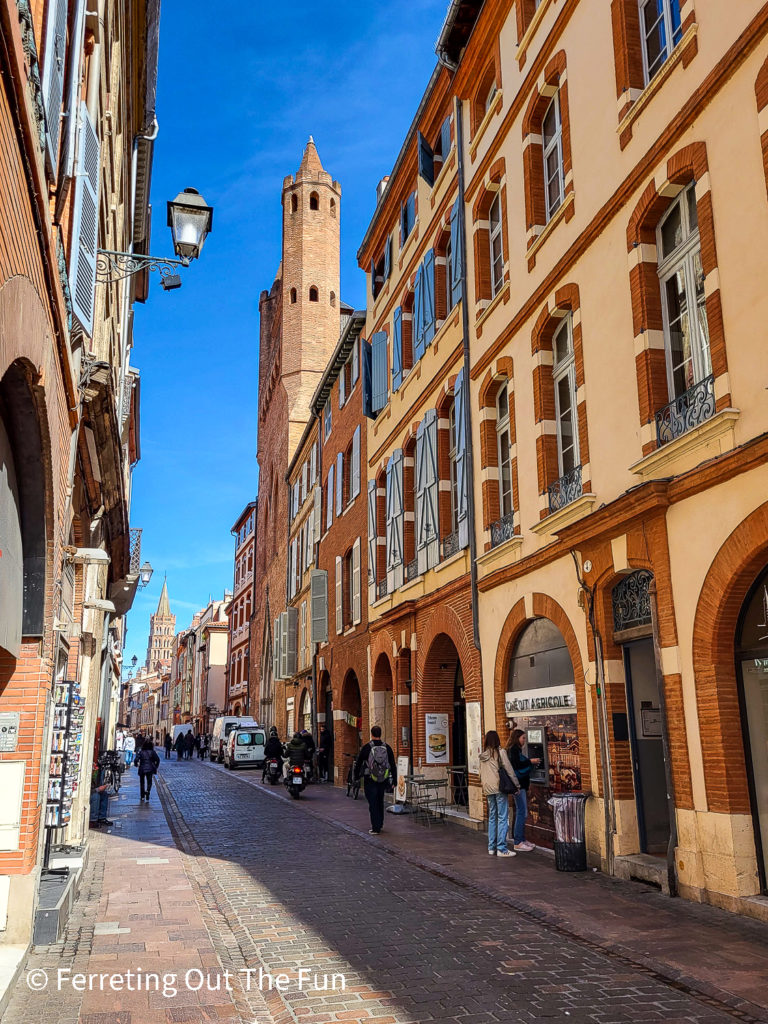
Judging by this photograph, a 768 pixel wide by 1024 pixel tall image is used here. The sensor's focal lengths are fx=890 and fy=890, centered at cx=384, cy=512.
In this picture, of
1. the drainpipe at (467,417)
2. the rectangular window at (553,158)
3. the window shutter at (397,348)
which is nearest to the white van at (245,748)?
the window shutter at (397,348)

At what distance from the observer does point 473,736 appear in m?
15.1

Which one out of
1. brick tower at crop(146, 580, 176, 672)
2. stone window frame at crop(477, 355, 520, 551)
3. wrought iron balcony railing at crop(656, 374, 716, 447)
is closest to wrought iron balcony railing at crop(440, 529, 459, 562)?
stone window frame at crop(477, 355, 520, 551)

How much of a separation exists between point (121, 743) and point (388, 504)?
17892 millimetres

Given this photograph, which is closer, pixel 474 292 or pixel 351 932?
pixel 351 932

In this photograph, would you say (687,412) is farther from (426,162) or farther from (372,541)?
(372,541)

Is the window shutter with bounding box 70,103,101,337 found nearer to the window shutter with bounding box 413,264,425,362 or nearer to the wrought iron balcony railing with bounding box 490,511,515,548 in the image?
the wrought iron balcony railing with bounding box 490,511,515,548

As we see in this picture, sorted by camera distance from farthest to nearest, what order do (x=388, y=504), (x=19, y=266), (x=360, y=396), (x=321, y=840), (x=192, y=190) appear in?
(x=360, y=396) → (x=388, y=504) → (x=321, y=840) → (x=192, y=190) → (x=19, y=266)

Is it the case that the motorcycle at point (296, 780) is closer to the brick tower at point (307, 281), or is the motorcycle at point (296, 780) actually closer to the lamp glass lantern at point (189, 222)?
the lamp glass lantern at point (189, 222)

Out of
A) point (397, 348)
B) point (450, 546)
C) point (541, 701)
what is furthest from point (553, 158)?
point (541, 701)

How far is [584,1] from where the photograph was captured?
12094mm

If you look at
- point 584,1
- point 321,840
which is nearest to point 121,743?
point 321,840

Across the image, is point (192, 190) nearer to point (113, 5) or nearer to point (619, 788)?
point (113, 5)

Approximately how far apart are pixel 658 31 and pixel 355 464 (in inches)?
631

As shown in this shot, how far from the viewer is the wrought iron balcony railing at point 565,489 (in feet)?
38.5
